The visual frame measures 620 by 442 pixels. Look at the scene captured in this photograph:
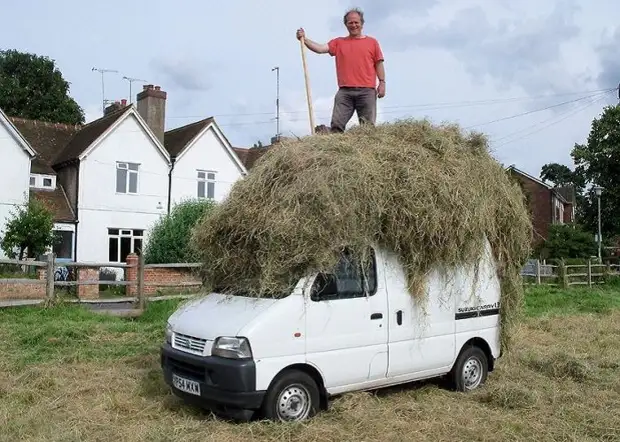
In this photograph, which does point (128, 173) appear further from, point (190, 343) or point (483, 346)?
point (190, 343)

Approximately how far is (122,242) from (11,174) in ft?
17.9

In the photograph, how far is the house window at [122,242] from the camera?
30.0m

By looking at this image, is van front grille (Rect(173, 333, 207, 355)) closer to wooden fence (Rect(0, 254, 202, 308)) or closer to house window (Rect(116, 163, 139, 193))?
wooden fence (Rect(0, 254, 202, 308))

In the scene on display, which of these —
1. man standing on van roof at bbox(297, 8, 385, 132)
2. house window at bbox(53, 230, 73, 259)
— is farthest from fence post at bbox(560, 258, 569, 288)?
house window at bbox(53, 230, 73, 259)

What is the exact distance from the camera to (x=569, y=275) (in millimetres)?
28156

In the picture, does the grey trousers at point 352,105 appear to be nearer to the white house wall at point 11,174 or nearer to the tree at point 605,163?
the white house wall at point 11,174

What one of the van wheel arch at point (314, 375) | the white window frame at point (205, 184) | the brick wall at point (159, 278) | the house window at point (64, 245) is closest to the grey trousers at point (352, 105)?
the van wheel arch at point (314, 375)

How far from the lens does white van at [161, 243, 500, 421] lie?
6.25 metres

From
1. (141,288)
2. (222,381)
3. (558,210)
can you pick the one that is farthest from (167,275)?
(558,210)

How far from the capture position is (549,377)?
8867mm

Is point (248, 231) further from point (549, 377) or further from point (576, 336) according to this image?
point (576, 336)

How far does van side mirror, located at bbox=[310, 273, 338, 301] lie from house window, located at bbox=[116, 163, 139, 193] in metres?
24.9

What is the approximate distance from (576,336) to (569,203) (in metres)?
60.1

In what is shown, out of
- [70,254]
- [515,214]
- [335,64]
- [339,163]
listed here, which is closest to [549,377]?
[515,214]
